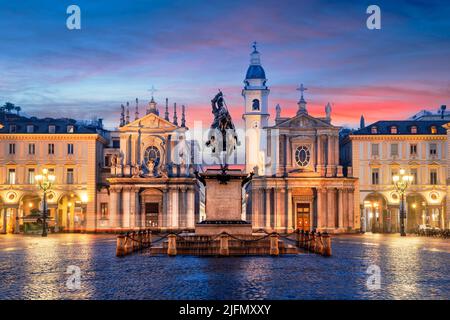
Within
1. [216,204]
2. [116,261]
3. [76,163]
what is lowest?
[116,261]

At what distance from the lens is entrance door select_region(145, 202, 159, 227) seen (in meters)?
80.1

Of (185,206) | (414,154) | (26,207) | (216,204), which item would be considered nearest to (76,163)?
(26,207)

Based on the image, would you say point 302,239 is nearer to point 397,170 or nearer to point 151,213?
point 397,170

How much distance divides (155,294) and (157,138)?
6667 centimetres

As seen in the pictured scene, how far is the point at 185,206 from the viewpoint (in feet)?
263

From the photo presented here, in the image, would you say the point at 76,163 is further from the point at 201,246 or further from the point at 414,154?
the point at 201,246

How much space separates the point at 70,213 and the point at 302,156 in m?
30.3

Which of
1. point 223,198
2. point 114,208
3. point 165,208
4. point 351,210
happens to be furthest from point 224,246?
point 114,208

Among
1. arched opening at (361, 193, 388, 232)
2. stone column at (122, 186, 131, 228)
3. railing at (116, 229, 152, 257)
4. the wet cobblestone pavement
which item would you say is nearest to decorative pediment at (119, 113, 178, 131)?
stone column at (122, 186, 131, 228)

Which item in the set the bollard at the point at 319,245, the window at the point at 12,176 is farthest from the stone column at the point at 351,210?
the bollard at the point at 319,245

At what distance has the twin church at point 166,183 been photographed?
78375mm

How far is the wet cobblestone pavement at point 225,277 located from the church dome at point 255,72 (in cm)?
6765

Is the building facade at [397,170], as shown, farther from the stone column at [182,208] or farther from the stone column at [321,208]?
the stone column at [182,208]

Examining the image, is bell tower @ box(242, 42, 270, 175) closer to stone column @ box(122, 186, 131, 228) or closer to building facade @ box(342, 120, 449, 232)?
building facade @ box(342, 120, 449, 232)
